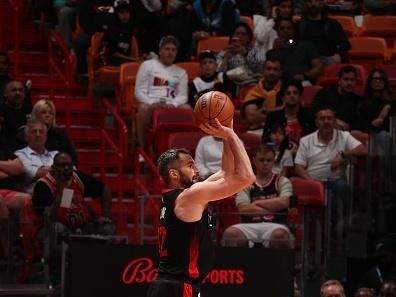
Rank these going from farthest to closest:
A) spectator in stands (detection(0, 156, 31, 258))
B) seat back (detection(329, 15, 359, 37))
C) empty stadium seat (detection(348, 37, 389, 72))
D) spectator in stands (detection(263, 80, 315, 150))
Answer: seat back (detection(329, 15, 359, 37)) < empty stadium seat (detection(348, 37, 389, 72)) < spectator in stands (detection(263, 80, 315, 150)) < spectator in stands (detection(0, 156, 31, 258))

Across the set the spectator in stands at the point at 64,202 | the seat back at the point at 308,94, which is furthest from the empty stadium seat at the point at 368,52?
the spectator in stands at the point at 64,202

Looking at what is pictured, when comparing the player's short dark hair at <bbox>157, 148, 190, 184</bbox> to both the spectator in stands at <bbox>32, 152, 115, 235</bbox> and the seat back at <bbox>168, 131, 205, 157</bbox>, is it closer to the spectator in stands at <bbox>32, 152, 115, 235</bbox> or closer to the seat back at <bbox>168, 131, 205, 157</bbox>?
the spectator in stands at <bbox>32, 152, 115, 235</bbox>

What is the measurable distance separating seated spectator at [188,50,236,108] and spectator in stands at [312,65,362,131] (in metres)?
1.21

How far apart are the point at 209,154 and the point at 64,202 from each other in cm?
192

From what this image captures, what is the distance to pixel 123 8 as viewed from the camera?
632 inches

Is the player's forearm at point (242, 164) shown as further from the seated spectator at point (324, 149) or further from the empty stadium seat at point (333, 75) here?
the empty stadium seat at point (333, 75)

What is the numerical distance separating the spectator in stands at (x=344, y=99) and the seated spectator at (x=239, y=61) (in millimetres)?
1241

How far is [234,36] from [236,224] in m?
4.60

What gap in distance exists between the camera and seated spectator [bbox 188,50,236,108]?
14.9 meters

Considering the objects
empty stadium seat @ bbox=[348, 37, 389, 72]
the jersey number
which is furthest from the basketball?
empty stadium seat @ bbox=[348, 37, 389, 72]

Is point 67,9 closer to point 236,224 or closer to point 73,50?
point 73,50

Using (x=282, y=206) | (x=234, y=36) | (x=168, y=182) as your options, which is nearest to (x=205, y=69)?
(x=234, y=36)

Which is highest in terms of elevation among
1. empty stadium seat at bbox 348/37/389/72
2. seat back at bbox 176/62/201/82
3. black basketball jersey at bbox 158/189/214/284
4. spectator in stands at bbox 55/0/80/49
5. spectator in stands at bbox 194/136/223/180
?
spectator in stands at bbox 55/0/80/49

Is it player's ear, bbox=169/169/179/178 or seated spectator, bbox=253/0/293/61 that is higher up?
seated spectator, bbox=253/0/293/61
